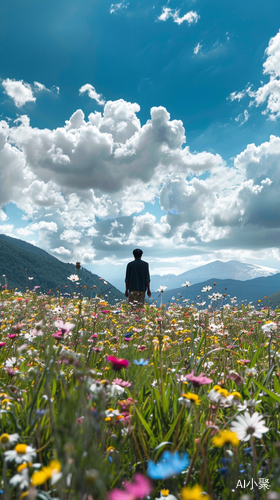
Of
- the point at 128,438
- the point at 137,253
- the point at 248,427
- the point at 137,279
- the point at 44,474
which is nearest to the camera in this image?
the point at 44,474

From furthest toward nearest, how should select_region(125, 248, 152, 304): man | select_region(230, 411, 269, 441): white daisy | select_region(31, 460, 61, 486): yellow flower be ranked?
1. select_region(125, 248, 152, 304): man
2. select_region(230, 411, 269, 441): white daisy
3. select_region(31, 460, 61, 486): yellow flower

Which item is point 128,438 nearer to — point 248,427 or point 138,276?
point 248,427

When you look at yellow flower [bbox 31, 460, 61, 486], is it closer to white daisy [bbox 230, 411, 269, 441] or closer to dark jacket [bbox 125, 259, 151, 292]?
white daisy [bbox 230, 411, 269, 441]

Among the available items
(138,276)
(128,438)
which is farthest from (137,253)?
(128,438)

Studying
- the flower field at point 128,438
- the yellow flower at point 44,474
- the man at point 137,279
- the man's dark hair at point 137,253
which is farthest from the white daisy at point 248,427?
the man's dark hair at point 137,253

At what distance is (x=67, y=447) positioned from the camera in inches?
27.7

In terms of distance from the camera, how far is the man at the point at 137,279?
10.5m

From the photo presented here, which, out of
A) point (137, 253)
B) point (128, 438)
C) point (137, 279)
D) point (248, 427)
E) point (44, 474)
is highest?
point (137, 253)

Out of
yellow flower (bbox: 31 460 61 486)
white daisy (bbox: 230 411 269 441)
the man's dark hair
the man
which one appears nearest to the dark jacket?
the man

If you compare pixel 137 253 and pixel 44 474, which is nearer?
pixel 44 474

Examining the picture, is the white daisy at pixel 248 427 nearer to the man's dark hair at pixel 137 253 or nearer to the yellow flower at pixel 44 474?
the yellow flower at pixel 44 474

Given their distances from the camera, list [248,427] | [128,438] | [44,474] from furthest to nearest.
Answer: [128,438], [248,427], [44,474]

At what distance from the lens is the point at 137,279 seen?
10523 millimetres

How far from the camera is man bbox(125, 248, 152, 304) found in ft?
34.5
